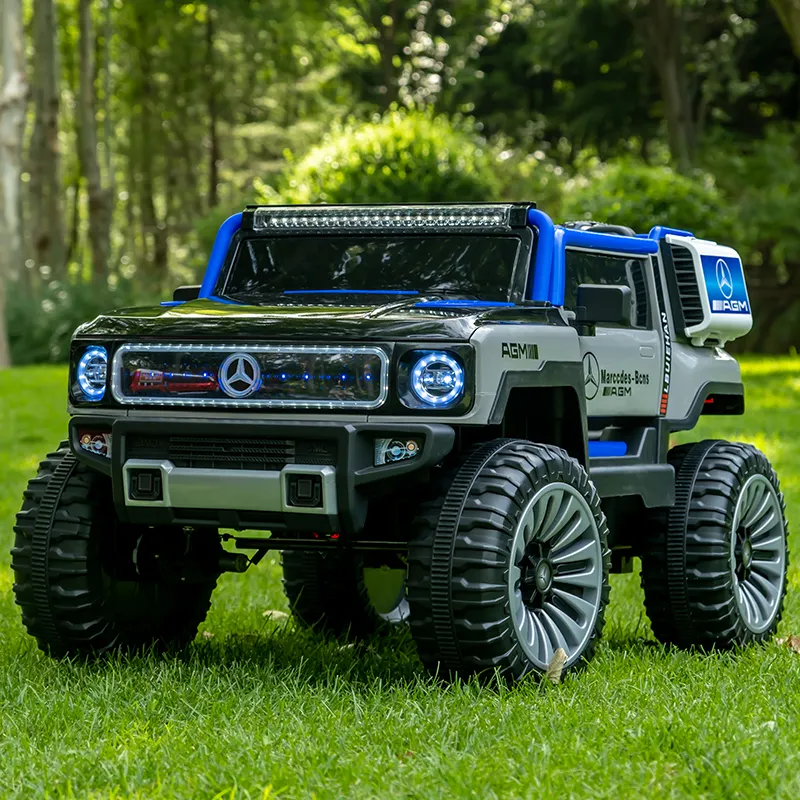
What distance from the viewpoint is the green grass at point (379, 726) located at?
430cm

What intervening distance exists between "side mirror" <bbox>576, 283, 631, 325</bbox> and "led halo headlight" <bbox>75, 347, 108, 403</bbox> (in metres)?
1.90

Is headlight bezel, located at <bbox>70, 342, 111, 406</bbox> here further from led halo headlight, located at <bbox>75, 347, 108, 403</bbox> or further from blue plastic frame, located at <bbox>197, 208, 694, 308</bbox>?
blue plastic frame, located at <bbox>197, 208, 694, 308</bbox>

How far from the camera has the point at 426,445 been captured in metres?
5.20

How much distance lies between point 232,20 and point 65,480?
29.2 m

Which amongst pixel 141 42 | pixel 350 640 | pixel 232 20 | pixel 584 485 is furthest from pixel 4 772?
pixel 141 42

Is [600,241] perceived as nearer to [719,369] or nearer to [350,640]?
[719,369]

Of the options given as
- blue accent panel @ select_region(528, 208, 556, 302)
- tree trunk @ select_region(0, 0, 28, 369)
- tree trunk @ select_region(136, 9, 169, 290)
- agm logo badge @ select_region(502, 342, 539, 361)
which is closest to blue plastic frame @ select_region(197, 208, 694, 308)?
blue accent panel @ select_region(528, 208, 556, 302)

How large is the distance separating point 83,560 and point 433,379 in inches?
61.7

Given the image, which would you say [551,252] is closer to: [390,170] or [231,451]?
[231,451]

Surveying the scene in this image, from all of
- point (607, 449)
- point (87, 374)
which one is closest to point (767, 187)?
point (607, 449)

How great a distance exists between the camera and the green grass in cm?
430

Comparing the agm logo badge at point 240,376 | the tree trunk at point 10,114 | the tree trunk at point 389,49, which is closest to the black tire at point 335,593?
the agm logo badge at point 240,376

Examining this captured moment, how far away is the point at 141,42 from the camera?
37.7 meters

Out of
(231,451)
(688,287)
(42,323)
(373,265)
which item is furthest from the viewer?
(42,323)
